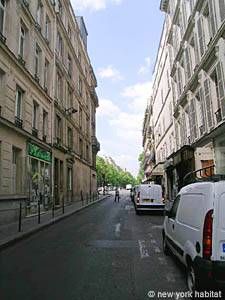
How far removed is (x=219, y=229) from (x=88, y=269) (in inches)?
126

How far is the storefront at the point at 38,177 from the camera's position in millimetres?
19328

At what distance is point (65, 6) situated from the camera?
30656 millimetres

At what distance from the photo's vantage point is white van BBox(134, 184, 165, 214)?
21288mm

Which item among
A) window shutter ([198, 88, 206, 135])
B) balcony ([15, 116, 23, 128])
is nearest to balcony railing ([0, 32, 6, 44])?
balcony ([15, 116, 23, 128])

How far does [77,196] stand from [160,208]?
15.7 metres

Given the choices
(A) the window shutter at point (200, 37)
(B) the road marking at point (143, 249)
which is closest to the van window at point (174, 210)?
(B) the road marking at point (143, 249)

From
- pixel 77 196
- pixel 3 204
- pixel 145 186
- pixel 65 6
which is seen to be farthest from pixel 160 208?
pixel 65 6

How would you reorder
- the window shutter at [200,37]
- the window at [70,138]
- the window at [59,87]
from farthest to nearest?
the window at [70,138], the window at [59,87], the window shutter at [200,37]

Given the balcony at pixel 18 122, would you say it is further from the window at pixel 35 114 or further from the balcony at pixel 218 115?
the balcony at pixel 218 115

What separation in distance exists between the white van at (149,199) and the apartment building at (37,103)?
246 inches

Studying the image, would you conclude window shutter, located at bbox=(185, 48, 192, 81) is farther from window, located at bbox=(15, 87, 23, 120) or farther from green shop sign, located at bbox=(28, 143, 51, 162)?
window, located at bbox=(15, 87, 23, 120)

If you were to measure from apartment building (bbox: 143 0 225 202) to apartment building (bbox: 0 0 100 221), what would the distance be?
941cm

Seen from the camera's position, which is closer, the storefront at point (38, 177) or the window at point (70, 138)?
the storefront at point (38, 177)

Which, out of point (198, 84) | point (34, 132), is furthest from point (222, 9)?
point (34, 132)
